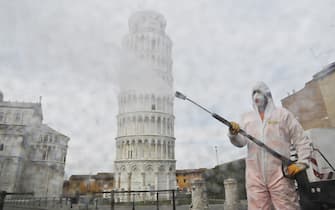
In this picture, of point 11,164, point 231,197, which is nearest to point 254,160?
point 231,197

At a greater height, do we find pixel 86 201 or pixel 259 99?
pixel 259 99

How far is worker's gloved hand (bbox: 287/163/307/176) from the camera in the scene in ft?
8.91

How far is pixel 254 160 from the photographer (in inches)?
123

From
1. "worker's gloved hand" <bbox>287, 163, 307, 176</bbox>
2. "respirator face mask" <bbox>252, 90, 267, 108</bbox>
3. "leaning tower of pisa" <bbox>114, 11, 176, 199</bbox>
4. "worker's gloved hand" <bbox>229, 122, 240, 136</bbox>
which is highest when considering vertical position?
"leaning tower of pisa" <bbox>114, 11, 176, 199</bbox>

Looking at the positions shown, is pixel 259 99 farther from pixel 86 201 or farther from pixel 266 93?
pixel 86 201

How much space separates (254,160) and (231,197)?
23.0ft

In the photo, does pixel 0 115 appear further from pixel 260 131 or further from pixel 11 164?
pixel 260 131

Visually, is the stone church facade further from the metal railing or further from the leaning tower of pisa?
the leaning tower of pisa

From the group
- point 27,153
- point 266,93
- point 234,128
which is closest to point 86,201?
point 234,128

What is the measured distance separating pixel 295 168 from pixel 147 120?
4459cm

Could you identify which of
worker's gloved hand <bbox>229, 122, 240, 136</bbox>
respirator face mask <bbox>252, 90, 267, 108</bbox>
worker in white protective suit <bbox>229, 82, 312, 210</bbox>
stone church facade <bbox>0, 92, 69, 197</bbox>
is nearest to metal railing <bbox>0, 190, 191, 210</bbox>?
stone church facade <bbox>0, 92, 69, 197</bbox>

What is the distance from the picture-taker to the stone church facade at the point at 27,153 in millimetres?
23172

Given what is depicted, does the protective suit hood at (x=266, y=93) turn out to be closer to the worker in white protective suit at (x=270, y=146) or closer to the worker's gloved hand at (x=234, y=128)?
the worker in white protective suit at (x=270, y=146)

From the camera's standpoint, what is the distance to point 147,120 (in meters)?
46.8
